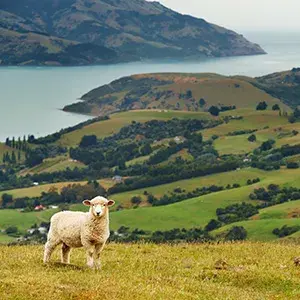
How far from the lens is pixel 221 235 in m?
87.7

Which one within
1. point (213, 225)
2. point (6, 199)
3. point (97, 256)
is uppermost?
point (97, 256)

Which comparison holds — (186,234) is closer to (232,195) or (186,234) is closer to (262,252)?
(232,195)

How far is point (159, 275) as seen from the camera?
15.4 metres

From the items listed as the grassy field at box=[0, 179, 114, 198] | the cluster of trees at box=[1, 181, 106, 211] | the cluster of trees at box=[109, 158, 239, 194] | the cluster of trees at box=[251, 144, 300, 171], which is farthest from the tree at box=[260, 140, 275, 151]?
the cluster of trees at box=[1, 181, 106, 211]

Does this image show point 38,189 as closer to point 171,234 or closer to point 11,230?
point 11,230

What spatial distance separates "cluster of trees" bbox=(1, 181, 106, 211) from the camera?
452 ft

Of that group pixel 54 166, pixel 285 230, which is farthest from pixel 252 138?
pixel 285 230

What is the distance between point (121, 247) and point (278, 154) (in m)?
147

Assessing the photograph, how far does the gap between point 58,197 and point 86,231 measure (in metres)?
126

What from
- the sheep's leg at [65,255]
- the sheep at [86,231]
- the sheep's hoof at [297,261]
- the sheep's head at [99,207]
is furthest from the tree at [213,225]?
the sheep's head at [99,207]

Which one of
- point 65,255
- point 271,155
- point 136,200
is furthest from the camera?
point 271,155

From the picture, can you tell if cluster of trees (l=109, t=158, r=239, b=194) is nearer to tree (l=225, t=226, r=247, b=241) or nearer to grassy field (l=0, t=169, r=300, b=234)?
grassy field (l=0, t=169, r=300, b=234)

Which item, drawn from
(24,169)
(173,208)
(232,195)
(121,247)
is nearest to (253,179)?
(232,195)

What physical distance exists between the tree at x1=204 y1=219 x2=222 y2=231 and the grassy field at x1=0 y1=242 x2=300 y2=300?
8210 cm
